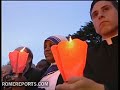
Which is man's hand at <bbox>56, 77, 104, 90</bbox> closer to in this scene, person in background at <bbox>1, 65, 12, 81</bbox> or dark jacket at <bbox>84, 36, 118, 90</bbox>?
dark jacket at <bbox>84, 36, 118, 90</bbox>

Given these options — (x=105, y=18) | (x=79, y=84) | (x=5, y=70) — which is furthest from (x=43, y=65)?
(x=79, y=84)

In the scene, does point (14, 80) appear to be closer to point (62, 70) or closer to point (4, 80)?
point (4, 80)

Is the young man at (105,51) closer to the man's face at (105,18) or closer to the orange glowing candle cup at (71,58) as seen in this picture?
the man's face at (105,18)

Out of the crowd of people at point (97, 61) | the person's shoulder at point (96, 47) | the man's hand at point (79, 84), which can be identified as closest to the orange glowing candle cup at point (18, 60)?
the crowd of people at point (97, 61)

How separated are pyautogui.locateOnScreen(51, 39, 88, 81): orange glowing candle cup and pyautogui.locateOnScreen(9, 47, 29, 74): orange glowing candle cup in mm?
300

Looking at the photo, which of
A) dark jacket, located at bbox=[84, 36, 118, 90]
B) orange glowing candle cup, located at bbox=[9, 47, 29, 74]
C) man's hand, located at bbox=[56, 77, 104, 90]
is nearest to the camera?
man's hand, located at bbox=[56, 77, 104, 90]

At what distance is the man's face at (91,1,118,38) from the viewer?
0.96m

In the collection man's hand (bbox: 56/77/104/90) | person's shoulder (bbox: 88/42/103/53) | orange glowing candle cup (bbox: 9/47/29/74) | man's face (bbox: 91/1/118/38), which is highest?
man's face (bbox: 91/1/118/38)

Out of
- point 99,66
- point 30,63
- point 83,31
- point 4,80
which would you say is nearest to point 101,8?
point 83,31

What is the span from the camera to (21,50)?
1.04 meters

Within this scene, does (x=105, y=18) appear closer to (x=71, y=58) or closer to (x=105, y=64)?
(x=105, y=64)

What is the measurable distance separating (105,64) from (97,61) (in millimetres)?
29

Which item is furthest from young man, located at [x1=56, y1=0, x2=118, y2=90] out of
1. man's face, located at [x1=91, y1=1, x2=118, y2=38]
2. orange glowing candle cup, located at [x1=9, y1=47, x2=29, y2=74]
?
orange glowing candle cup, located at [x1=9, y1=47, x2=29, y2=74]

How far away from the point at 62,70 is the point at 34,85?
341 mm
